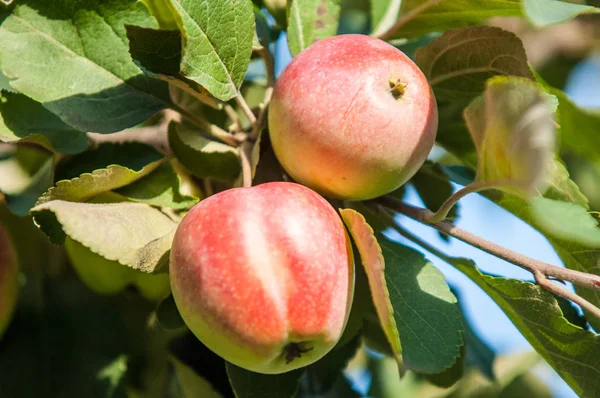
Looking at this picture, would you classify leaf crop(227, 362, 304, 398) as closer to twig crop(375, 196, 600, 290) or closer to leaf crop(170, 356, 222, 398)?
leaf crop(170, 356, 222, 398)

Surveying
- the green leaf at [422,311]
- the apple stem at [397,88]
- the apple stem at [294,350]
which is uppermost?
the apple stem at [397,88]

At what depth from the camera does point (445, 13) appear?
3.24 ft

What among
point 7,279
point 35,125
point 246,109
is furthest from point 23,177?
point 246,109

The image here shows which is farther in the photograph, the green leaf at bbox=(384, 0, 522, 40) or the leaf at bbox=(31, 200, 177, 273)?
the green leaf at bbox=(384, 0, 522, 40)

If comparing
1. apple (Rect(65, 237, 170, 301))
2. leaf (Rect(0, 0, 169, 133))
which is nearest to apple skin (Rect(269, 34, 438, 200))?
leaf (Rect(0, 0, 169, 133))

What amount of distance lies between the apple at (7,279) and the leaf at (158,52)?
49cm

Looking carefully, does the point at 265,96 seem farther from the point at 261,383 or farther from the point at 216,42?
the point at 261,383

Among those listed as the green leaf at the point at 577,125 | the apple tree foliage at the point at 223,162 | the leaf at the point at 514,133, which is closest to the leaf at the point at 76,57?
the apple tree foliage at the point at 223,162

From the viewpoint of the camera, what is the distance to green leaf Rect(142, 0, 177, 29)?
0.93 m

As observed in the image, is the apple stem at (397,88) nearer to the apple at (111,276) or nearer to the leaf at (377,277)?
the leaf at (377,277)

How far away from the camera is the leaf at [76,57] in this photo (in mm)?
919

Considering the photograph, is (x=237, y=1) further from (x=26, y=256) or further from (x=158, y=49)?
(x=26, y=256)

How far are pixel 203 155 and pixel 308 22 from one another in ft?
0.95

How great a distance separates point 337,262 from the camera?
2.42 feet
